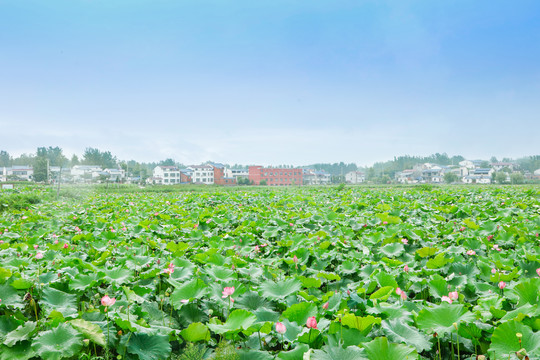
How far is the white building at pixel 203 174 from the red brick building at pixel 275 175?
9.38 meters

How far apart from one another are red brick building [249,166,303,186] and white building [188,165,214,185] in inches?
369

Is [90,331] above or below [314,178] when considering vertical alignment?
below

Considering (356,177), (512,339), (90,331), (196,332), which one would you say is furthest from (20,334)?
(356,177)

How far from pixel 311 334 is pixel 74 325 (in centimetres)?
107

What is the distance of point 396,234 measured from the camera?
3520 mm

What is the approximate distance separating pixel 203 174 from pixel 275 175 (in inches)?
671

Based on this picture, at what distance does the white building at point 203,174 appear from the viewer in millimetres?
71062

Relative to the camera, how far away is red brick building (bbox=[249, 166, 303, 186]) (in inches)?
2992

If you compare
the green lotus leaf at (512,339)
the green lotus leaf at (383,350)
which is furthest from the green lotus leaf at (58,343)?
the green lotus leaf at (512,339)

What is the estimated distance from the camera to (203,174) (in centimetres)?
7106

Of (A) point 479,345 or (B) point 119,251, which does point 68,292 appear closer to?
(B) point 119,251

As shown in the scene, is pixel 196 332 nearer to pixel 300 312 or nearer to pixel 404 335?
pixel 300 312

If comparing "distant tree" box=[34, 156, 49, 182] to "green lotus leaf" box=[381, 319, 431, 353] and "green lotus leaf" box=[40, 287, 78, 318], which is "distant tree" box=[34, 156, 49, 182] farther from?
"green lotus leaf" box=[381, 319, 431, 353]

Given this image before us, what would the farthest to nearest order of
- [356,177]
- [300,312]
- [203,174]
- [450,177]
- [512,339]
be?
[356,177], [203,174], [450,177], [300,312], [512,339]
